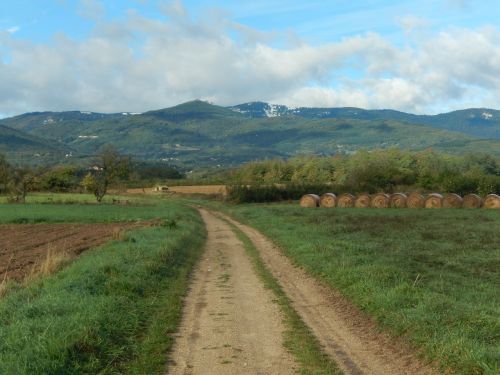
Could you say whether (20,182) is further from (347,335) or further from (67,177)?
(347,335)

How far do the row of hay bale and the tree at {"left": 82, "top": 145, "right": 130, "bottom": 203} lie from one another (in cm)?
2840

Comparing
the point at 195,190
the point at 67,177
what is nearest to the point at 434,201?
the point at 195,190

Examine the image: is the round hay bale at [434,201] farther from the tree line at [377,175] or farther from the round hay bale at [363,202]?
the tree line at [377,175]

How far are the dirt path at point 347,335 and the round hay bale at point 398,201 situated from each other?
144 ft

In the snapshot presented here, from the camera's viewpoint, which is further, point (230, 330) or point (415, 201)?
point (415, 201)

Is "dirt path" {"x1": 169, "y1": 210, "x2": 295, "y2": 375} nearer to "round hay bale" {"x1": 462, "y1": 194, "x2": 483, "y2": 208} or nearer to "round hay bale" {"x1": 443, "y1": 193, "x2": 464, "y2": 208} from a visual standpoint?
"round hay bale" {"x1": 443, "y1": 193, "x2": 464, "y2": 208}

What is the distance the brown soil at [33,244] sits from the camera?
64.9 feet

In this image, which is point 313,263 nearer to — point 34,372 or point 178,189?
point 34,372

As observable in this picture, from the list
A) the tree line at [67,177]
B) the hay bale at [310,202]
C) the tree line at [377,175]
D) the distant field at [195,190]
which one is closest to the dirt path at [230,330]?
the hay bale at [310,202]

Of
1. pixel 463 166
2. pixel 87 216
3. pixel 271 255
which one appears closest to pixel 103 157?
pixel 87 216

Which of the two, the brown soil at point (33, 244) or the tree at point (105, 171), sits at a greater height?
the tree at point (105, 171)

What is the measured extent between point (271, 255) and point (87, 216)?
95.7ft

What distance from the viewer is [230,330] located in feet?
36.2

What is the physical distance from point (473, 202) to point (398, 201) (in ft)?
24.4
